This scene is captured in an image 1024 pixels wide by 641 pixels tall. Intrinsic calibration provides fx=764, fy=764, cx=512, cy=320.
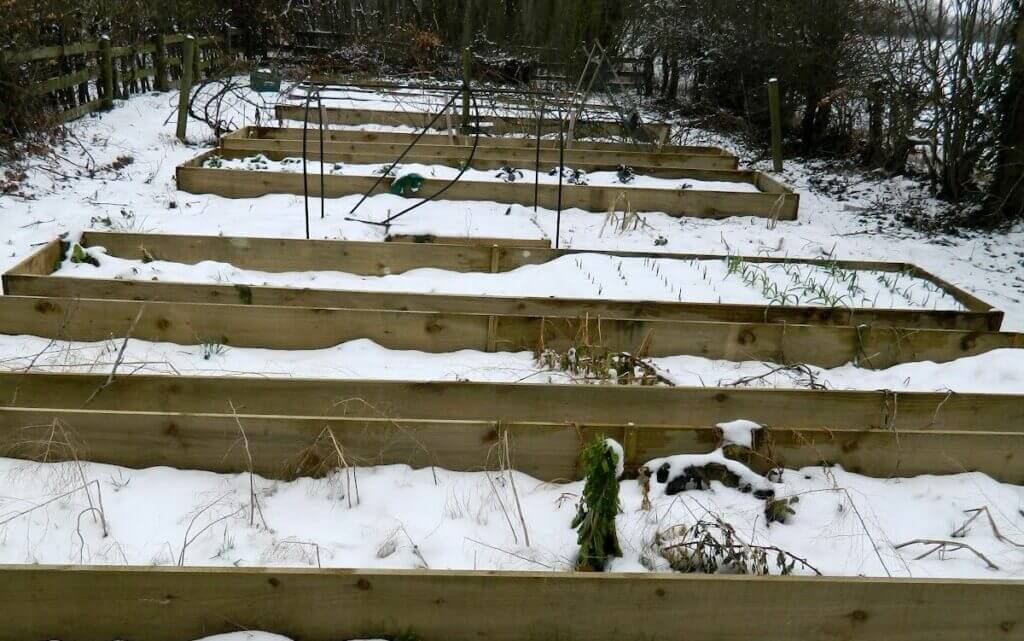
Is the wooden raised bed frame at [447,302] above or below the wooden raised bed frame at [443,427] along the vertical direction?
above

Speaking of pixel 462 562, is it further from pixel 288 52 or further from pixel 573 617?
pixel 288 52

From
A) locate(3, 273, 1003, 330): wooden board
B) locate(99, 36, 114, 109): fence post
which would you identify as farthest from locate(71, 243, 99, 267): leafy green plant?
locate(99, 36, 114, 109): fence post

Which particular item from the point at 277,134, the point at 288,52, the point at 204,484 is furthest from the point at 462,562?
the point at 288,52

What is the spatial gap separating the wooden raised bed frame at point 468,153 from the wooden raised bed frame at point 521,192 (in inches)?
30.7

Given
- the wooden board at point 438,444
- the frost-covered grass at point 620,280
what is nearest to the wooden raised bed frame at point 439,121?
the frost-covered grass at point 620,280

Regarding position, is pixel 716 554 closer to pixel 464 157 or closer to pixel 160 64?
pixel 464 157

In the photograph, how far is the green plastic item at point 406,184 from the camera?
6.73 meters

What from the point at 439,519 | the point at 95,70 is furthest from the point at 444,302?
the point at 95,70

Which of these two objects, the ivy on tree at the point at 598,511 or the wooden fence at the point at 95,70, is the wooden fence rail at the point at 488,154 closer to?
the wooden fence at the point at 95,70

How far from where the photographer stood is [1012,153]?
667 centimetres

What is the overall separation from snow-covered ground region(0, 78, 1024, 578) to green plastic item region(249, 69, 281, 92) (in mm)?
5086

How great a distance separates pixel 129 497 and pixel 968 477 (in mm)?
3116

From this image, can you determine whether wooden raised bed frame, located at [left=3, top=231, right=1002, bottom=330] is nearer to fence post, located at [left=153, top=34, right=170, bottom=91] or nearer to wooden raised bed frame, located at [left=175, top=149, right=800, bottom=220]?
wooden raised bed frame, located at [left=175, top=149, right=800, bottom=220]

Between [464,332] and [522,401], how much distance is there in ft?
2.49
